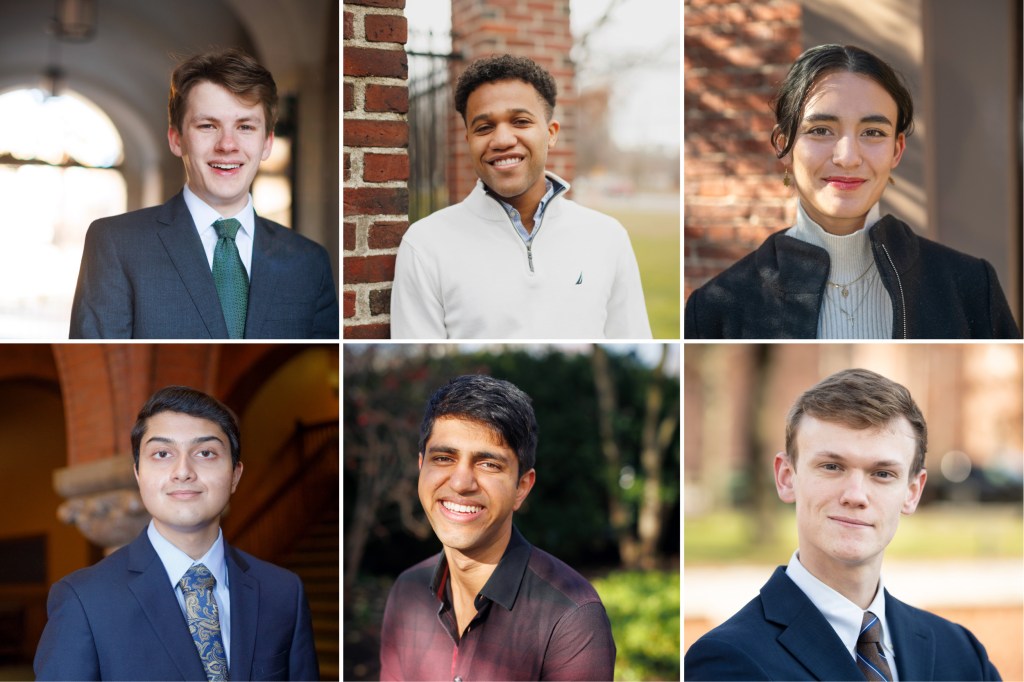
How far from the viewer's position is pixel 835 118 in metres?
3.06

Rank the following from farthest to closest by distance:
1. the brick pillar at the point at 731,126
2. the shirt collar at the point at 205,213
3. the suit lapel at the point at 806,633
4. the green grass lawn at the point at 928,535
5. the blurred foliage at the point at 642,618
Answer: the green grass lawn at the point at 928,535, the blurred foliage at the point at 642,618, the brick pillar at the point at 731,126, the shirt collar at the point at 205,213, the suit lapel at the point at 806,633

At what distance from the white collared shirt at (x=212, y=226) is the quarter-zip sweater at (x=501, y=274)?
0.46m

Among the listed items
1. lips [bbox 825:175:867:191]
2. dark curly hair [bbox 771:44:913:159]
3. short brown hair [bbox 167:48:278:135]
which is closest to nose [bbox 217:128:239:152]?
short brown hair [bbox 167:48:278:135]

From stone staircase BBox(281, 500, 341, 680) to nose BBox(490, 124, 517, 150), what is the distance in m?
1.25

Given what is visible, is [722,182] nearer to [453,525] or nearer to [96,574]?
[453,525]

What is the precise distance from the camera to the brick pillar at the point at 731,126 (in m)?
3.20

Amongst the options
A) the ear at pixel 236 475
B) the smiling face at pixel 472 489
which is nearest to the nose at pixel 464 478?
the smiling face at pixel 472 489

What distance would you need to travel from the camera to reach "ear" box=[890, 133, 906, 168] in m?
3.12

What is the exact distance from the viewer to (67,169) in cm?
295

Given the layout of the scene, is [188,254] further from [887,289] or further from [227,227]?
[887,289]

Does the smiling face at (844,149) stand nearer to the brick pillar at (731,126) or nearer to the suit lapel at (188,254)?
the brick pillar at (731,126)

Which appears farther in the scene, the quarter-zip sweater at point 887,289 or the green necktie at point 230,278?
the quarter-zip sweater at point 887,289

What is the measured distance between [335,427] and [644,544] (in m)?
1.75

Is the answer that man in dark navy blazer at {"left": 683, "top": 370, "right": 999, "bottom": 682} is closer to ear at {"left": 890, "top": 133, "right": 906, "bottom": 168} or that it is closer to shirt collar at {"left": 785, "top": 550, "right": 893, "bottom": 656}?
shirt collar at {"left": 785, "top": 550, "right": 893, "bottom": 656}
